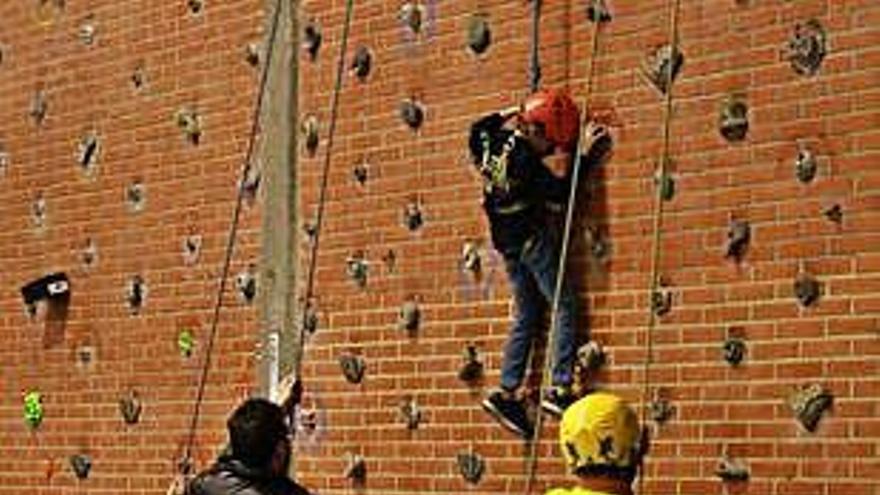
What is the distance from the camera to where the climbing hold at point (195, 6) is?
1242 cm

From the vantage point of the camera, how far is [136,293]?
41.9ft

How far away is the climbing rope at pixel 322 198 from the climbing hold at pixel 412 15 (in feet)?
1.34

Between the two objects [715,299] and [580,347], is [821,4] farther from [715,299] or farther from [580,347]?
[580,347]

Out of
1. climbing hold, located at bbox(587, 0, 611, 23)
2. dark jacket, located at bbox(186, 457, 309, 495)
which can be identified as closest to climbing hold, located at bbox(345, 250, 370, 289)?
climbing hold, located at bbox(587, 0, 611, 23)

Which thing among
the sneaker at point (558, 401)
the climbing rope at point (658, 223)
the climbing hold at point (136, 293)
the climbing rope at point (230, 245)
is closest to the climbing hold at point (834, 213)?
the climbing rope at point (658, 223)

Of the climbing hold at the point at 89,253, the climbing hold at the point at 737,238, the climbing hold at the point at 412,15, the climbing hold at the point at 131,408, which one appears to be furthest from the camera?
the climbing hold at the point at 89,253

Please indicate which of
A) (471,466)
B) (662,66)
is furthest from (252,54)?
(662,66)

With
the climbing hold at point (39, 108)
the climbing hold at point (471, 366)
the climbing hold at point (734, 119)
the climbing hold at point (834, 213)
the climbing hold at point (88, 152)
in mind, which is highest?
the climbing hold at point (39, 108)

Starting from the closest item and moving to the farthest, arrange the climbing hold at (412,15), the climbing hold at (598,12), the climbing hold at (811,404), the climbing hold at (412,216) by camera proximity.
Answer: the climbing hold at (811,404) → the climbing hold at (598,12) → the climbing hold at (412,216) → the climbing hold at (412,15)

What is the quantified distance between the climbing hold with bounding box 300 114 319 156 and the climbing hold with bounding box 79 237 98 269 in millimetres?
2172

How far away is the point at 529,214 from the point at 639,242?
60cm

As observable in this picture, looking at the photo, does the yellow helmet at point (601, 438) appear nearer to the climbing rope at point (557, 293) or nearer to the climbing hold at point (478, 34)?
the climbing rope at point (557, 293)

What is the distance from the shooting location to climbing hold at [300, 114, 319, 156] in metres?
11.5

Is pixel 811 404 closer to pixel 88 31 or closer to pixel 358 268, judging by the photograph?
pixel 358 268
